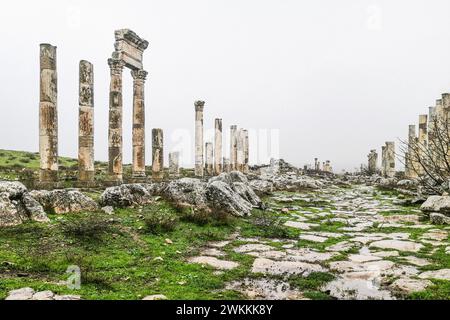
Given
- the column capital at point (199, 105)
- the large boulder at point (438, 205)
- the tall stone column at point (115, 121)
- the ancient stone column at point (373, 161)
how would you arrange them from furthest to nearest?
the ancient stone column at point (373, 161) < the column capital at point (199, 105) < the tall stone column at point (115, 121) < the large boulder at point (438, 205)

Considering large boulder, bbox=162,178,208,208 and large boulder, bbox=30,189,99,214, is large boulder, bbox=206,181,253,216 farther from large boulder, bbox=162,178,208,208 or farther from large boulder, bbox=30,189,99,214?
large boulder, bbox=30,189,99,214

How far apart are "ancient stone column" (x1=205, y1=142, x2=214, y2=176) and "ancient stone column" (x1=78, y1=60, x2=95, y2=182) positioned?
61.6ft

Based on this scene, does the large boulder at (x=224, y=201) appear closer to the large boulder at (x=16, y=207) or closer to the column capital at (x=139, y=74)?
the large boulder at (x=16, y=207)

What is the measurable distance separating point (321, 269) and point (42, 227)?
17.6 feet

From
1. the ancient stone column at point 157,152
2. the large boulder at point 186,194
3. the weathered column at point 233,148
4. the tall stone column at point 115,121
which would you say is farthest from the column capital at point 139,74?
the weathered column at point 233,148

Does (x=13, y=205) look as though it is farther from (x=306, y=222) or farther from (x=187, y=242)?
(x=306, y=222)

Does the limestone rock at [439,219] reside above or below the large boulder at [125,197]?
below

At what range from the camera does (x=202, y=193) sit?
37.3ft

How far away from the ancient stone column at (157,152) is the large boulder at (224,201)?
488 inches

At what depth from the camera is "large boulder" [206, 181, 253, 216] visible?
35.9ft

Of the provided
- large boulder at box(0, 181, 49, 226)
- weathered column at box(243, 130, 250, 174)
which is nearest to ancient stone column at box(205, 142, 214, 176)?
weathered column at box(243, 130, 250, 174)

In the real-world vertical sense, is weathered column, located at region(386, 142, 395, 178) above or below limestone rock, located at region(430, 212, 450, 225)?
above

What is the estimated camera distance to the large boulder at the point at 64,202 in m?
8.93
